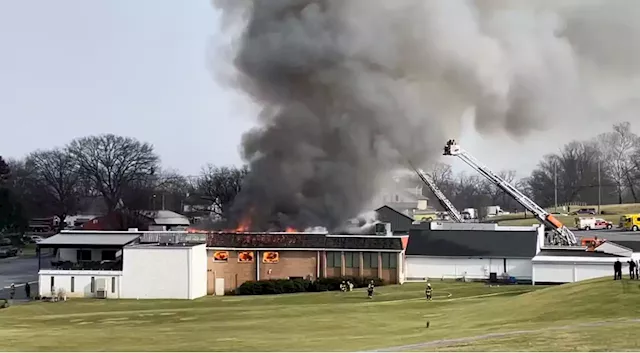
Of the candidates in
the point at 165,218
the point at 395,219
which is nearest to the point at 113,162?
the point at 165,218

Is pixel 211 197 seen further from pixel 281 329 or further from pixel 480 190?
pixel 281 329

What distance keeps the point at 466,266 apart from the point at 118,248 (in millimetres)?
22344

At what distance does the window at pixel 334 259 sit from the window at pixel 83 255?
15219 millimetres

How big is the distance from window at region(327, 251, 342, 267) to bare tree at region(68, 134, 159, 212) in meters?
58.6

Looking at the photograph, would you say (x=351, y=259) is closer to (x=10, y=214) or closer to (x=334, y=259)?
(x=334, y=259)

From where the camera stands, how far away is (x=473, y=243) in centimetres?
4984

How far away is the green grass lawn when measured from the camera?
73.0ft

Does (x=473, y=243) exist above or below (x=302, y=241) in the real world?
below

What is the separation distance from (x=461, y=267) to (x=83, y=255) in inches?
960

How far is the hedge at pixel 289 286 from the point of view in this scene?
43406 millimetres

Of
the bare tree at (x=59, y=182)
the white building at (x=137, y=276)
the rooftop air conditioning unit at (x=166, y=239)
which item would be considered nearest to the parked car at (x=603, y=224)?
the white building at (x=137, y=276)

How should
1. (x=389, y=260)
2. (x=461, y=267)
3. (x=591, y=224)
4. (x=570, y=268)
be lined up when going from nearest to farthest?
(x=570, y=268), (x=389, y=260), (x=461, y=267), (x=591, y=224)

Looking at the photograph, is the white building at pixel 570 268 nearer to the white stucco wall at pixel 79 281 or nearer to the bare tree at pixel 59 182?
the white stucco wall at pixel 79 281

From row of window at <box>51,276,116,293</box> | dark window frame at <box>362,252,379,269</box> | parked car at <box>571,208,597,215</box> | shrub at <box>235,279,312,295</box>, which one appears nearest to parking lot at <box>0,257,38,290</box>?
row of window at <box>51,276,116,293</box>
